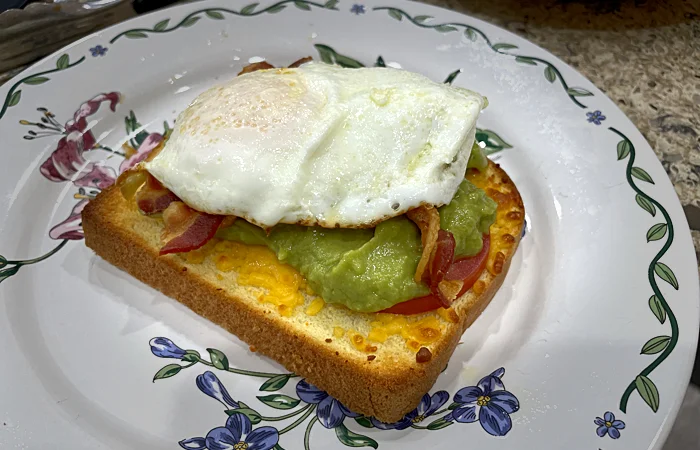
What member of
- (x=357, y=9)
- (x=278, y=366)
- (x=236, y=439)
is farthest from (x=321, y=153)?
(x=357, y=9)

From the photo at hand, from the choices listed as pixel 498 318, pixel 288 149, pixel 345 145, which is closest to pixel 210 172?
pixel 288 149

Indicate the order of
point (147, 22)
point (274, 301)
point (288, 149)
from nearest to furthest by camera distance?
point (288, 149) → point (274, 301) → point (147, 22)

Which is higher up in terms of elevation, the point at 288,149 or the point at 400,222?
the point at 288,149

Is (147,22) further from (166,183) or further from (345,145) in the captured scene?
(345,145)

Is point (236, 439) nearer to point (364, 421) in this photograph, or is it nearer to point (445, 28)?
point (364, 421)

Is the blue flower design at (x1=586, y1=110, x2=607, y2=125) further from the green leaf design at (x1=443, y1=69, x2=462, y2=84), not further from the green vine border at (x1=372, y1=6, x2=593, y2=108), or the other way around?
the green leaf design at (x1=443, y1=69, x2=462, y2=84)

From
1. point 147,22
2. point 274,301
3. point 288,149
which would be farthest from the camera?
point 147,22
